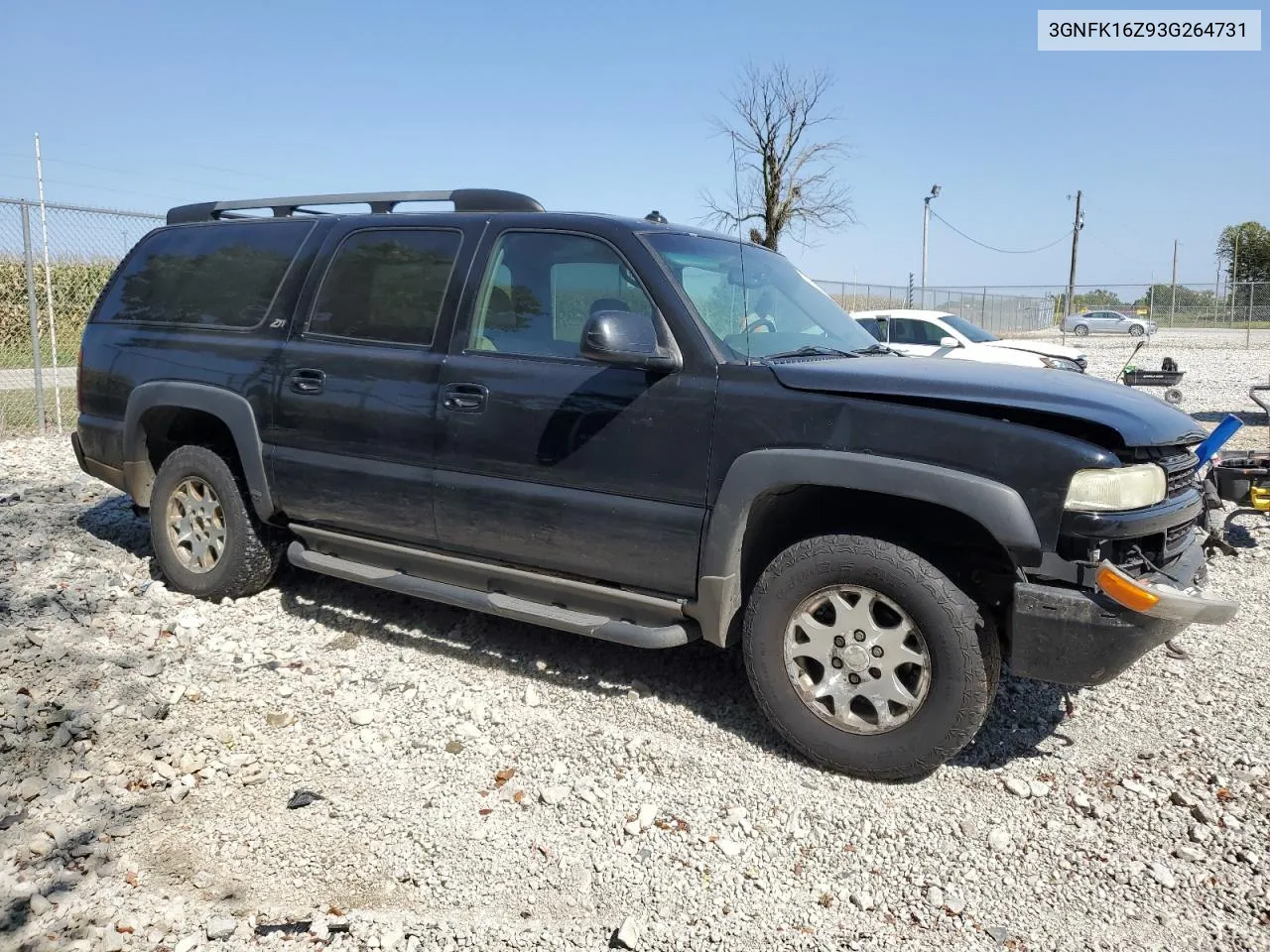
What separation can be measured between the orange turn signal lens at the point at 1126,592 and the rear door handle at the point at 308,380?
3381 mm

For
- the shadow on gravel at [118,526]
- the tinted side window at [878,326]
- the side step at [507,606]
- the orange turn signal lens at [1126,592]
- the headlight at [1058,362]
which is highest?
the tinted side window at [878,326]

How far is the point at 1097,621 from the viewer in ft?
9.90

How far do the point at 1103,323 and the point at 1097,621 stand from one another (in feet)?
144

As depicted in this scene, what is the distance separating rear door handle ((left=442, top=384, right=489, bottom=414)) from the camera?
3994 mm

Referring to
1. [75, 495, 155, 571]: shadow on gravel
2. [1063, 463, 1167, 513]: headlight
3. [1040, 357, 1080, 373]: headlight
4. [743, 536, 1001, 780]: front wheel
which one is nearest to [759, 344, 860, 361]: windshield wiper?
[743, 536, 1001, 780]: front wheel

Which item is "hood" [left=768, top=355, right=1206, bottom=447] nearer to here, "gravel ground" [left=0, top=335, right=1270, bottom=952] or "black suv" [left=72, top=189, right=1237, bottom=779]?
"black suv" [left=72, top=189, right=1237, bottom=779]

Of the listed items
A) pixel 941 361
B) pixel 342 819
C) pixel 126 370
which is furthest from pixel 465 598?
pixel 126 370

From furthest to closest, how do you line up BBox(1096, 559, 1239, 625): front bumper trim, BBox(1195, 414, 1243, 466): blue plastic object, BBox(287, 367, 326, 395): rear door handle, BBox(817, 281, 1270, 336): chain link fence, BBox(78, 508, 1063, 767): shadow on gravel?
BBox(817, 281, 1270, 336): chain link fence < BBox(287, 367, 326, 395): rear door handle < BBox(1195, 414, 1243, 466): blue plastic object < BBox(78, 508, 1063, 767): shadow on gravel < BBox(1096, 559, 1239, 625): front bumper trim

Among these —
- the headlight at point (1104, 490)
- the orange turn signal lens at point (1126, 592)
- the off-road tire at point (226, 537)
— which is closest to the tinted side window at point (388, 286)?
the off-road tire at point (226, 537)

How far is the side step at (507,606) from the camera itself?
368cm

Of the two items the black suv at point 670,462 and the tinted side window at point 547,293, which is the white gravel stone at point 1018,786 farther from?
the tinted side window at point 547,293

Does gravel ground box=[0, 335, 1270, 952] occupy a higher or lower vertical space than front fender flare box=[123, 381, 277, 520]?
lower

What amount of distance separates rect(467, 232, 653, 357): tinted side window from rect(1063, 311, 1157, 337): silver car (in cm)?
4117

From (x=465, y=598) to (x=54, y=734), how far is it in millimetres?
1608
